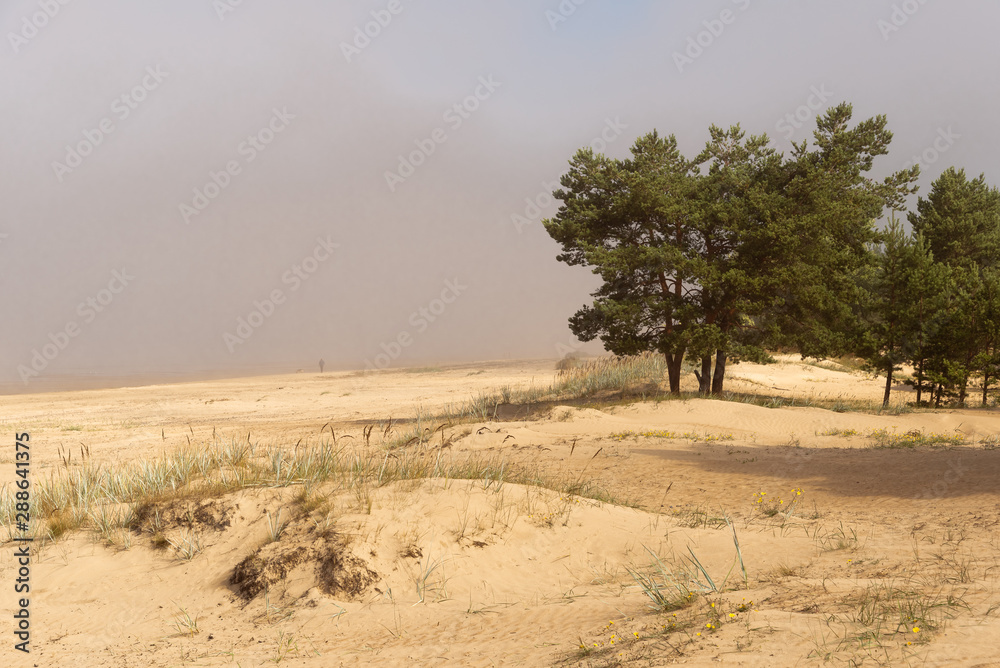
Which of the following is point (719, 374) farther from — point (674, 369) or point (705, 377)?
point (674, 369)

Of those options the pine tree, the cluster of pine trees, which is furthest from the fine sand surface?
the pine tree

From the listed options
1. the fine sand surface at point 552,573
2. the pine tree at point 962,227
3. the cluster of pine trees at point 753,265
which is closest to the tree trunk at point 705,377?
the cluster of pine trees at point 753,265

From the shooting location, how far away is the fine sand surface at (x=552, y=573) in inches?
169

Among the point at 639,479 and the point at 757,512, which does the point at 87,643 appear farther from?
the point at 639,479

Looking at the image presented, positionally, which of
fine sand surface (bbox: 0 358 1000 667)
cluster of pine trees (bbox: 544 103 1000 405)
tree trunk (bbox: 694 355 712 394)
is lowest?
fine sand surface (bbox: 0 358 1000 667)

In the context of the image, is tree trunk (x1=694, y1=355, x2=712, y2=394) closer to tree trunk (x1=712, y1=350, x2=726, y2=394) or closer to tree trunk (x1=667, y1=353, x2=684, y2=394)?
tree trunk (x1=712, y1=350, x2=726, y2=394)

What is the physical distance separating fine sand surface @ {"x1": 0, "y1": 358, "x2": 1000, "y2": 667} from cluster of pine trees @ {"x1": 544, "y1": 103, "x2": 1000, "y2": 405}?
914 cm

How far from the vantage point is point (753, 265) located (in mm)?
20531

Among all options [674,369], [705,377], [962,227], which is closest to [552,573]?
[674,369]

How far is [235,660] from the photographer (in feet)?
16.3

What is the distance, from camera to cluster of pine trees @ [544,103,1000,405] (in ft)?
64.4

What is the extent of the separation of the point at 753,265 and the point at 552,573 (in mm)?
16468

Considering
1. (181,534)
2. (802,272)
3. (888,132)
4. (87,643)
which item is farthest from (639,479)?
(888,132)

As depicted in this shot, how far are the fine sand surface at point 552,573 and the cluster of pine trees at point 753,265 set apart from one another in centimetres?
914
